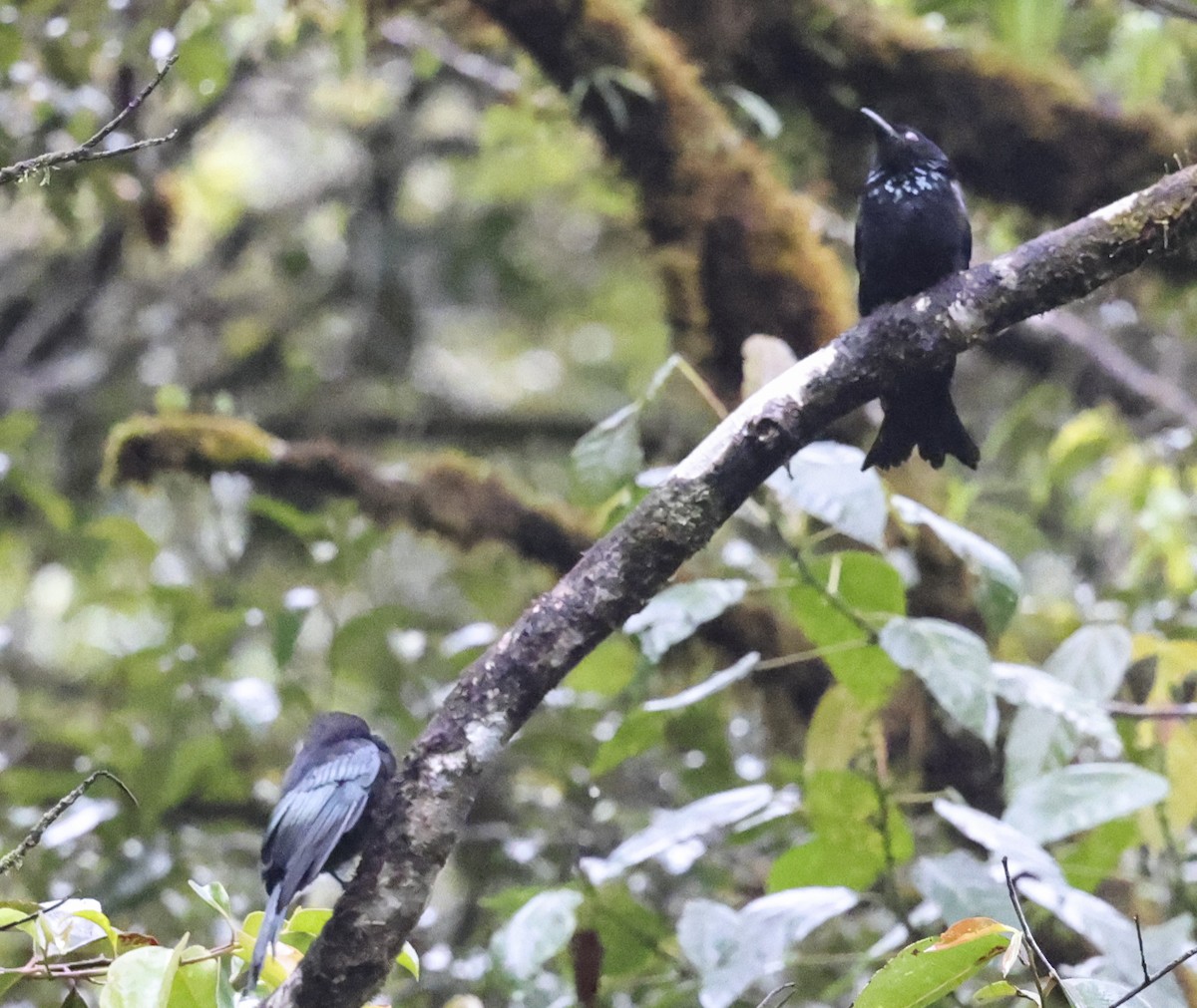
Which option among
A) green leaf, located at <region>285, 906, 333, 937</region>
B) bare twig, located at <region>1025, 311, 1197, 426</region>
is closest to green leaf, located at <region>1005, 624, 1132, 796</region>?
green leaf, located at <region>285, 906, 333, 937</region>

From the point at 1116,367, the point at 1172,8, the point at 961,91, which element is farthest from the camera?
the point at 1116,367

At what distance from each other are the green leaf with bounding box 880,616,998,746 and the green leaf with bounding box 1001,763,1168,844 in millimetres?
176

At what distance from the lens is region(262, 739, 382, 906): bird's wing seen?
7.70 ft

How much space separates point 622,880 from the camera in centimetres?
407

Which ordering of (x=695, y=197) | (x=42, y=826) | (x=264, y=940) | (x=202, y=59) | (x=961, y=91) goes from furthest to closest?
1. (x=961, y=91)
2. (x=695, y=197)
3. (x=202, y=59)
4. (x=264, y=940)
5. (x=42, y=826)

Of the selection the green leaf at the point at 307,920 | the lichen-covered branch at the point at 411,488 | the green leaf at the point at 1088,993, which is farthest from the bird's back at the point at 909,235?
the green leaf at the point at 307,920

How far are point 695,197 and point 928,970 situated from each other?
301 cm

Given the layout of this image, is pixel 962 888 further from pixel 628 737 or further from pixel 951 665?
pixel 628 737

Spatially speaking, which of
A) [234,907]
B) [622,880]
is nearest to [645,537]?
[622,880]

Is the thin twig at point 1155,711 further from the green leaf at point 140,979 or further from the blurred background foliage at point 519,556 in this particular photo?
the green leaf at point 140,979

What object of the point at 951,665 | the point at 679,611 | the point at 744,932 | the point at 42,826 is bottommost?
the point at 744,932

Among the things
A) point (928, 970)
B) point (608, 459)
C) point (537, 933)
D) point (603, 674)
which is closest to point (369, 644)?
point (603, 674)

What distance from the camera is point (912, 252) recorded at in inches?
123

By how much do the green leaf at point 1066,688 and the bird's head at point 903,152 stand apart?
118 centimetres
